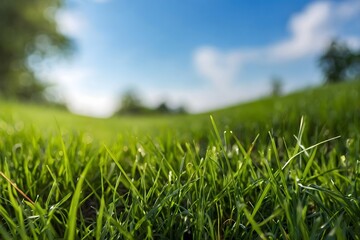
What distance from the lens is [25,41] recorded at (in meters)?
37.1

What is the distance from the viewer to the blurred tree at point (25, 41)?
36094 mm

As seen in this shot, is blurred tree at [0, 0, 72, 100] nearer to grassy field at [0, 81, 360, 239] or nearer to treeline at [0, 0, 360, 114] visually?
treeline at [0, 0, 360, 114]

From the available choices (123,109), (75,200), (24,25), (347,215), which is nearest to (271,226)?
(347,215)

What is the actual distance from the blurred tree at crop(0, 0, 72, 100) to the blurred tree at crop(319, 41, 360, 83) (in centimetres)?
4119

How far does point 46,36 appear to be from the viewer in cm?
4019

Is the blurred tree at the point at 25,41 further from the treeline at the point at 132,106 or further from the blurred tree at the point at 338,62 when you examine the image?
the blurred tree at the point at 338,62

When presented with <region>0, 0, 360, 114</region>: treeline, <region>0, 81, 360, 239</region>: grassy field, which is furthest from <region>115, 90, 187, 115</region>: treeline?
<region>0, 81, 360, 239</region>: grassy field

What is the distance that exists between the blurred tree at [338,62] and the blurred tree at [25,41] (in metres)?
41.2

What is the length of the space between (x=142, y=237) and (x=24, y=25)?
40358mm

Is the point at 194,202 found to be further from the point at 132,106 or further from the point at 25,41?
the point at 132,106

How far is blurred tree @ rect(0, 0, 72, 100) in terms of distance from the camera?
36094 millimetres

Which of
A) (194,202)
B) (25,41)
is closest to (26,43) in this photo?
(25,41)

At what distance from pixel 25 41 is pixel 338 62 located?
155 feet

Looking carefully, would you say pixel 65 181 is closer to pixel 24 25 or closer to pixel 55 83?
pixel 24 25
